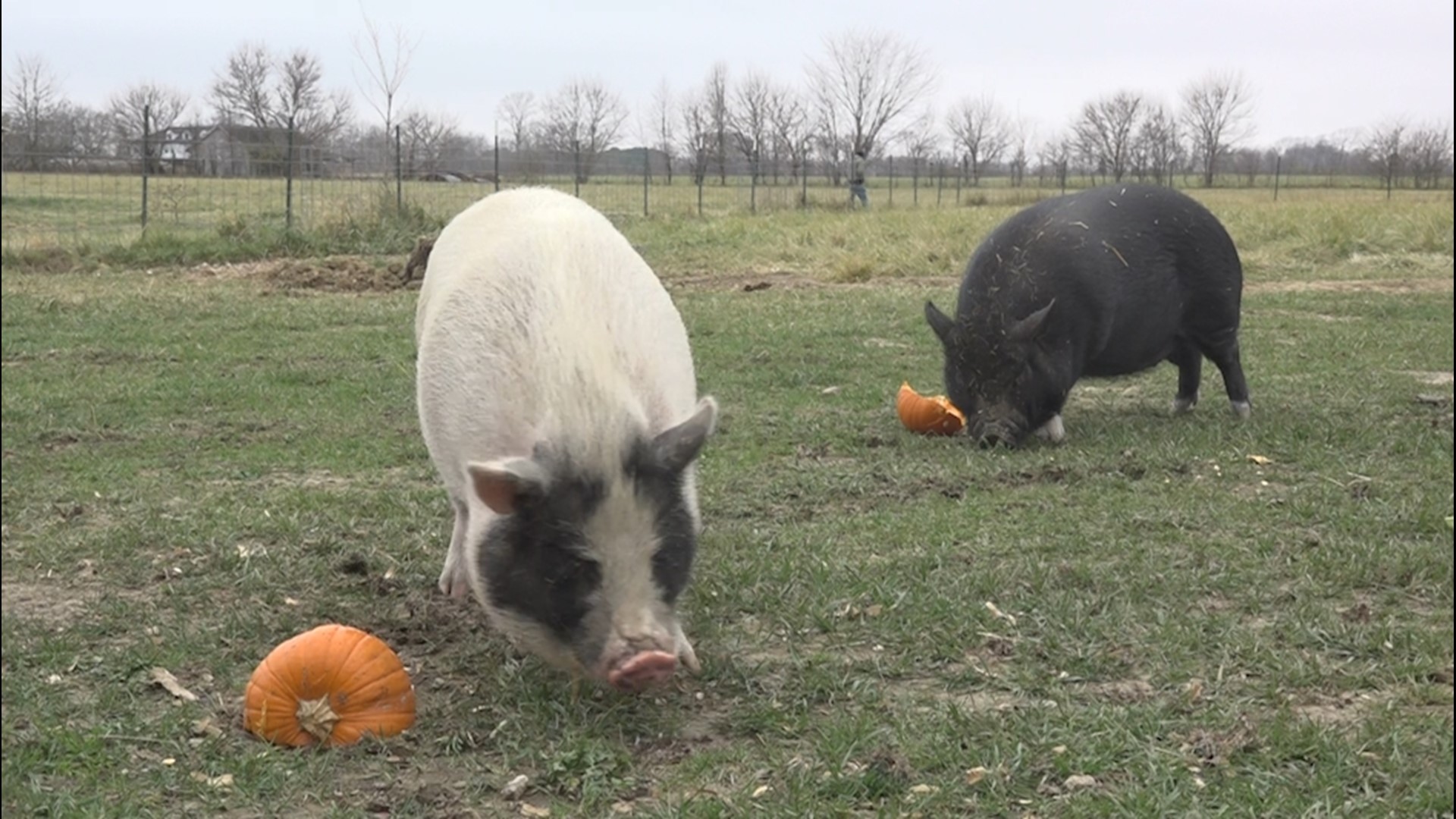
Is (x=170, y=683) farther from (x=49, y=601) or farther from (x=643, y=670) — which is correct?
(x=643, y=670)

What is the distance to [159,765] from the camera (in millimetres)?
3545

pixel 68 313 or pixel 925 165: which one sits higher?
pixel 925 165

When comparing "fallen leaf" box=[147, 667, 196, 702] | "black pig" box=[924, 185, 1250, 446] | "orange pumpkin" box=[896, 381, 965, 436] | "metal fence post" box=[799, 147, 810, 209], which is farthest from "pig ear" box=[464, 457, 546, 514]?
"metal fence post" box=[799, 147, 810, 209]

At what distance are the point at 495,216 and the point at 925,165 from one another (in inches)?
1754

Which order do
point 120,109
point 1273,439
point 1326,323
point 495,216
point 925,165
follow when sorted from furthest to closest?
1. point 925,165
2. point 1326,323
3. point 1273,439
4. point 495,216
5. point 120,109

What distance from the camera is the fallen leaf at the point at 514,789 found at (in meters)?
3.46

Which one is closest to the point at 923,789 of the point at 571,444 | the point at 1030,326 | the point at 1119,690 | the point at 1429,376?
the point at 1119,690

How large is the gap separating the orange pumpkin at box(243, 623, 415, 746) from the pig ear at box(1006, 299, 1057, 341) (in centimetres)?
477

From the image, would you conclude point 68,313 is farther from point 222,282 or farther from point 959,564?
point 959,564

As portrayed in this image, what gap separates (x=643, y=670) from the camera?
3.61 m

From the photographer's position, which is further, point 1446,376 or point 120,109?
point 1446,376

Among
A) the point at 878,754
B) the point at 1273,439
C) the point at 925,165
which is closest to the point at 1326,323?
the point at 1273,439

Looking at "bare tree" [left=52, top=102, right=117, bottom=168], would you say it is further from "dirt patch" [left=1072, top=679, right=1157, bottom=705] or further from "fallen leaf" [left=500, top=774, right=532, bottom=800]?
"dirt patch" [left=1072, top=679, right=1157, bottom=705]

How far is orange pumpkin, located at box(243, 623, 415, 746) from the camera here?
3.74 meters
